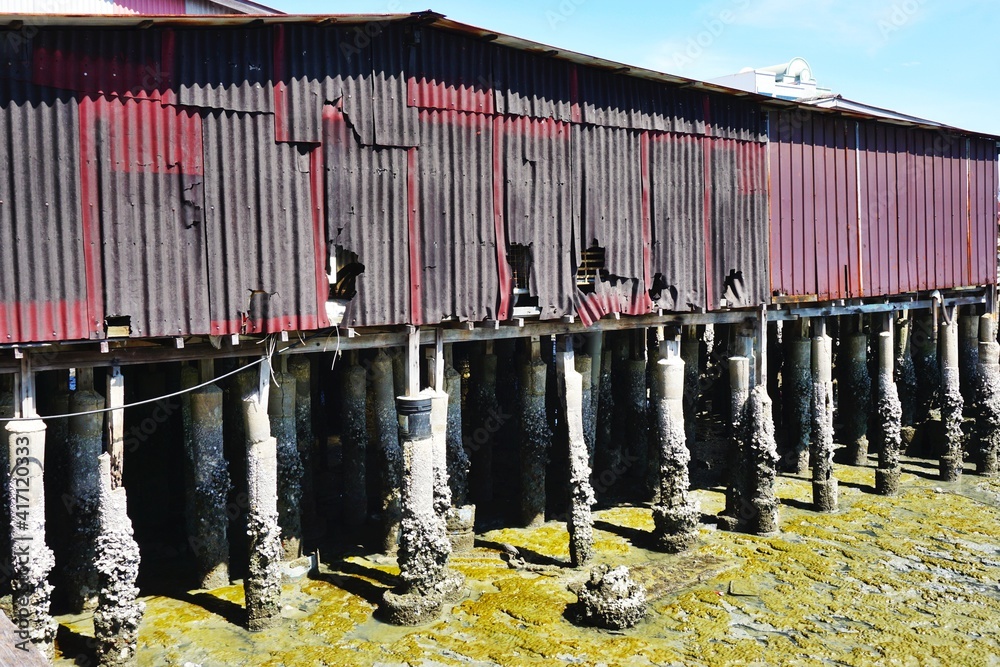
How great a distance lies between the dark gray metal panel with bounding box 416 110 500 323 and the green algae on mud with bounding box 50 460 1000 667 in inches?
167

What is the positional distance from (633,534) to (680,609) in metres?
2.97

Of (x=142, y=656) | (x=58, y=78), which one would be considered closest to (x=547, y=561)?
(x=142, y=656)

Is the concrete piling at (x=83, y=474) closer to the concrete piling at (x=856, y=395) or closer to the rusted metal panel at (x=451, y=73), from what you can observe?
the rusted metal panel at (x=451, y=73)

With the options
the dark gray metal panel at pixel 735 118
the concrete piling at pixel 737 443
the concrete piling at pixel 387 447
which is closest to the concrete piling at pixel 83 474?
the concrete piling at pixel 387 447

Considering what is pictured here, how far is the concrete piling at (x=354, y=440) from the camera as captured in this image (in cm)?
1568

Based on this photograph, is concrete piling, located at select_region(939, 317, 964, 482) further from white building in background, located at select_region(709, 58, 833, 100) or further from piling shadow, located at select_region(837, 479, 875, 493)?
white building in background, located at select_region(709, 58, 833, 100)

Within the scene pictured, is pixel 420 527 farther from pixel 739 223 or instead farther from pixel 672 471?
pixel 739 223

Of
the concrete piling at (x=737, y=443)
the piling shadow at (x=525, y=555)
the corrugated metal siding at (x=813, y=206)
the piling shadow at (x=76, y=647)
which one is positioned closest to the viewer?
the piling shadow at (x=76, y=647)

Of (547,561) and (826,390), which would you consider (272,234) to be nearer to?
(547,561)

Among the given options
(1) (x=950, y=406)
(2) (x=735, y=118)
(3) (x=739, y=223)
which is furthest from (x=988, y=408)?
(2) (x=735, y=118)

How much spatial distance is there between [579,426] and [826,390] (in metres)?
6.21

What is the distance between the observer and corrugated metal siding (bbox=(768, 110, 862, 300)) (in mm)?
17281

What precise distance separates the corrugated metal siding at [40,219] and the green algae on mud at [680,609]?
13.8 feet

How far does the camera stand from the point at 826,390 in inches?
719
